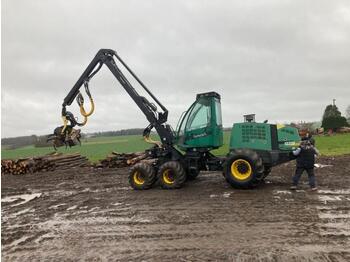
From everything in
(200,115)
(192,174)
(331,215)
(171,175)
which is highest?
(200,115)

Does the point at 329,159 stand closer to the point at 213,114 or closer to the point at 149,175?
the point at 213,114

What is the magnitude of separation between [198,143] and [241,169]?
1.61 meters

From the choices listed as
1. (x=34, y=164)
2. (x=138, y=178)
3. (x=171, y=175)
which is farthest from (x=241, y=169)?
(x=34, y=164)

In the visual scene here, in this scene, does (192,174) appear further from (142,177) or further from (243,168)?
(243,168)

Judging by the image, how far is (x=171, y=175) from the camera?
1112 centimetres

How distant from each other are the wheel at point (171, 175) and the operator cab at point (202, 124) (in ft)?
2.47

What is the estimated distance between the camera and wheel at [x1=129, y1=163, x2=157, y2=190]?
11.3 metres

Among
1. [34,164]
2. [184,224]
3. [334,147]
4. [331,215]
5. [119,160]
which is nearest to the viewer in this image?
[184,224]

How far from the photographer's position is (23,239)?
6.65 metres

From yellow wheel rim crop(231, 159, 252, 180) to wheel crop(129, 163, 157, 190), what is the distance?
2567 millimetres

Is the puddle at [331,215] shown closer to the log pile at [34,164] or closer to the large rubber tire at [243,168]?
the large rubber tire at [243,168]

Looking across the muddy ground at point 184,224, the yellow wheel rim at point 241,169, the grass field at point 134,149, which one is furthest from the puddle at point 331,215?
the grass field at point 134,149

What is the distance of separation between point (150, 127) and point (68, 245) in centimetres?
629

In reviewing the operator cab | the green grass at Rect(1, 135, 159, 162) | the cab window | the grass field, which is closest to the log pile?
the grass field
